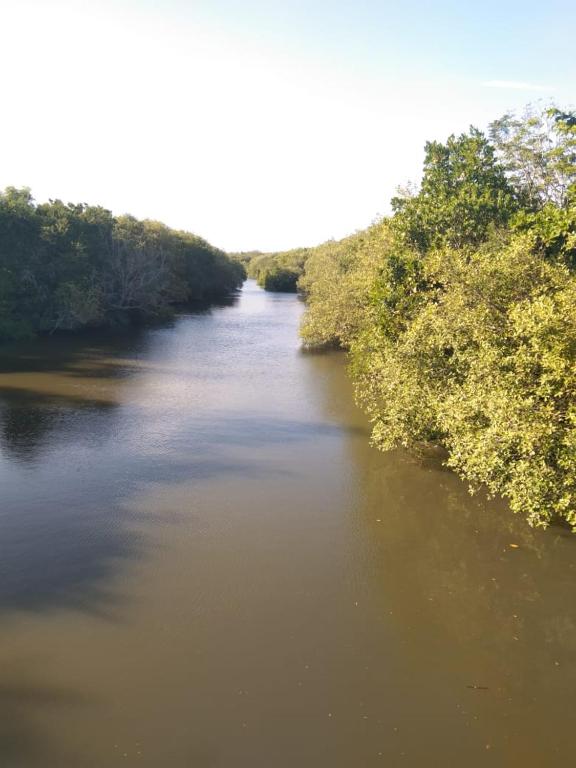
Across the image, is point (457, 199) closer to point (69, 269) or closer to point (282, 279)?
point (69, 269)

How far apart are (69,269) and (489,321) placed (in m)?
41.5

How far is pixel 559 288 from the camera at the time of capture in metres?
16.0

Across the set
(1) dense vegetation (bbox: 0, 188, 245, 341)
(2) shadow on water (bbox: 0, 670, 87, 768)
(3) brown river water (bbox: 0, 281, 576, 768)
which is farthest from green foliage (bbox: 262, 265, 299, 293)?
(2) shadow on water (bbox: 0, 670, 87, 768)

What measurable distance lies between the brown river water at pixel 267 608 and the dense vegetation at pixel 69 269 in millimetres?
25366

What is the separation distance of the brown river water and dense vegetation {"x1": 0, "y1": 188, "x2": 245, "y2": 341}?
83.2 feet

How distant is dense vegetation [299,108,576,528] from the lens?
1341 cm

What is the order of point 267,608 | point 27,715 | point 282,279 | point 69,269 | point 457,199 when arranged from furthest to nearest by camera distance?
point 282,279 → point 69,269 → point 457,199 → point 267,608 → point 27,715

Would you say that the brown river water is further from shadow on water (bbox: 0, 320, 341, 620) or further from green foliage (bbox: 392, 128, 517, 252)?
green foliage (bbox: 392, 128, 517, 252)

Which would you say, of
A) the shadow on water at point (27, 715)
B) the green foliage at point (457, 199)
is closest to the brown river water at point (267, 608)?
the shadow on water at point (27, 715)

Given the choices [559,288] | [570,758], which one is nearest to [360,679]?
[570,758]

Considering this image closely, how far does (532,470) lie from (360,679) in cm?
637

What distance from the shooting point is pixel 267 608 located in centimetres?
1202

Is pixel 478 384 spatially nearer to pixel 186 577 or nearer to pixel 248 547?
pixel 248 547

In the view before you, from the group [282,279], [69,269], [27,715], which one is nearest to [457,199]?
[27,715]
